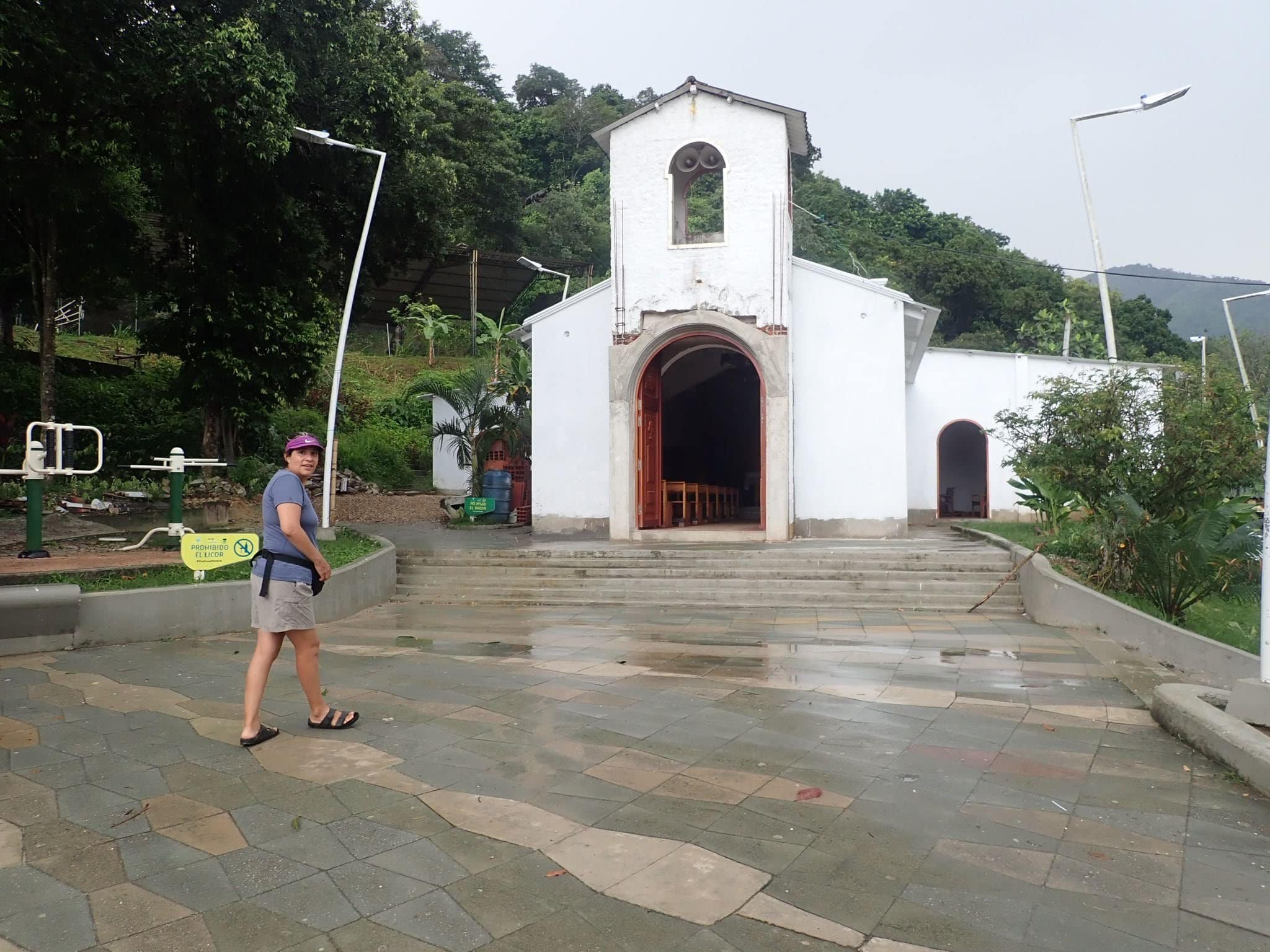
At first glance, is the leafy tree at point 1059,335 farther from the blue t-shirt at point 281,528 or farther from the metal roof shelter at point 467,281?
the blue t-shirt at point 281,528

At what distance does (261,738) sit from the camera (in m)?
4.86

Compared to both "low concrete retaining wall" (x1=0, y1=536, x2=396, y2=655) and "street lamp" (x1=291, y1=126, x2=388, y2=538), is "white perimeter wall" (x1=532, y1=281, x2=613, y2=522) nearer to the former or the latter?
"street lamp" (x1=291, y1=126, x2=388, y2=538)

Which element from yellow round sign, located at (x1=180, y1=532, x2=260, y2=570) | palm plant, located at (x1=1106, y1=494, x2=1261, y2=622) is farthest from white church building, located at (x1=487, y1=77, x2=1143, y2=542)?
yellow round sign, located at (x1=180, y1=532, x2=260, y2=570)

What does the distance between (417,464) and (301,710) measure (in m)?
21.1

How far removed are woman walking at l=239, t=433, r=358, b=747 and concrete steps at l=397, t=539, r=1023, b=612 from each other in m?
5.95

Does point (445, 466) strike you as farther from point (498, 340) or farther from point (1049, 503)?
point (1049, 503)

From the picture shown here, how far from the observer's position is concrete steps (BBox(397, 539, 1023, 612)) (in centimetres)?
1074

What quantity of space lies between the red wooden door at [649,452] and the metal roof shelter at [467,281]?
15362mm

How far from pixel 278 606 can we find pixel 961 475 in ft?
78.9

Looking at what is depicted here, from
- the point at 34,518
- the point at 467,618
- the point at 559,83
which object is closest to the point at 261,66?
the point at 34,518

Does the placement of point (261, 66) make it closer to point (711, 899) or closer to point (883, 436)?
point (883, 436)

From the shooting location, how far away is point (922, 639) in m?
8.32

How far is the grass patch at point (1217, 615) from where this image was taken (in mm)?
7910

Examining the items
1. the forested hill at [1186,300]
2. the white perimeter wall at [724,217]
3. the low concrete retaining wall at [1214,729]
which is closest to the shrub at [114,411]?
the white perimeter wall at [724,217]
